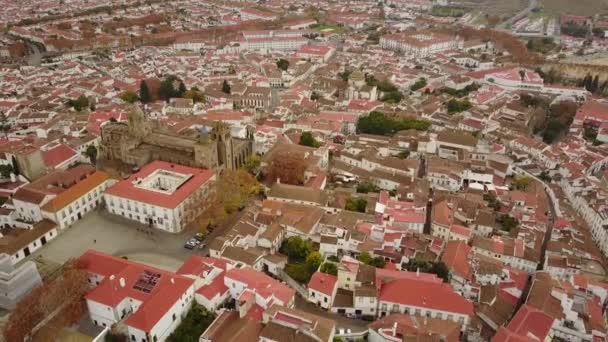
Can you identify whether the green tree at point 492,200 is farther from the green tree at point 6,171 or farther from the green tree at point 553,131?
the green tree at point 6,171

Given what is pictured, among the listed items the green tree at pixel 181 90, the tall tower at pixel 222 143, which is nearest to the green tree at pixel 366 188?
the tall tower at pixel 222 143

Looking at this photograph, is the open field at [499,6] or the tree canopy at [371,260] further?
the open field at [499,6]

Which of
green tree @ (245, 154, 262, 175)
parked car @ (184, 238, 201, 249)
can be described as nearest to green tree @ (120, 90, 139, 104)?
green tree @ (245, 154, 262, 175)

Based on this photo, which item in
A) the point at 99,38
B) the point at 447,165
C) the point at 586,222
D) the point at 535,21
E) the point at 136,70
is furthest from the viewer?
the point at 535,21

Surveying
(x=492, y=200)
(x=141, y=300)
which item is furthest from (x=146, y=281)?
(x=492, y=200)

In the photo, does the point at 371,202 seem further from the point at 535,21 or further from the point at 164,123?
the point at 535,21

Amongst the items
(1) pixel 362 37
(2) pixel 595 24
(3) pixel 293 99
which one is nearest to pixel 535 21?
(2) pixel 595 24
